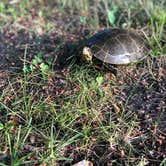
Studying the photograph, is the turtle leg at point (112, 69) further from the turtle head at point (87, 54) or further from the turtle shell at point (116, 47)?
the turtle head at point (87, 54)

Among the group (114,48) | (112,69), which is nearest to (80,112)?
(112,69)

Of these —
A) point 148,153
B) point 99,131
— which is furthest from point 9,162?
point 148,153

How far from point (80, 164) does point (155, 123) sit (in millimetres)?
689

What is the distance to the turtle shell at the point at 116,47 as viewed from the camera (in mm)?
3459

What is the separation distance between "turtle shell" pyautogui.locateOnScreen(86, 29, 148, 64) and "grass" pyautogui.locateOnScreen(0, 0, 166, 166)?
123 millimetres

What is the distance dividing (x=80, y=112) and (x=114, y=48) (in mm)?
756

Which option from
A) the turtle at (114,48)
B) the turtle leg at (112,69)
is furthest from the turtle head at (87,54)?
the turtle leg at (112,69)

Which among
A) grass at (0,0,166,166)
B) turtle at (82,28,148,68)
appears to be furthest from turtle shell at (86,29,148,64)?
grass at (0,0,166,166)

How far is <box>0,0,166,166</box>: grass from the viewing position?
9.21 feet

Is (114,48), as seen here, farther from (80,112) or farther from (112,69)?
(80,112)

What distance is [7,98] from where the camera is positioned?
127 inches

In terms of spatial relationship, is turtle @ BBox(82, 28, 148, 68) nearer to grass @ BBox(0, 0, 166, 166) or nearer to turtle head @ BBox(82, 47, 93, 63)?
turtle head @ BBox(82, 47, 93, 63)

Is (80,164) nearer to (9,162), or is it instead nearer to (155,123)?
(9,162)

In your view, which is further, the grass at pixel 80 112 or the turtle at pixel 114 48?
the turtle at pixel 114 48
